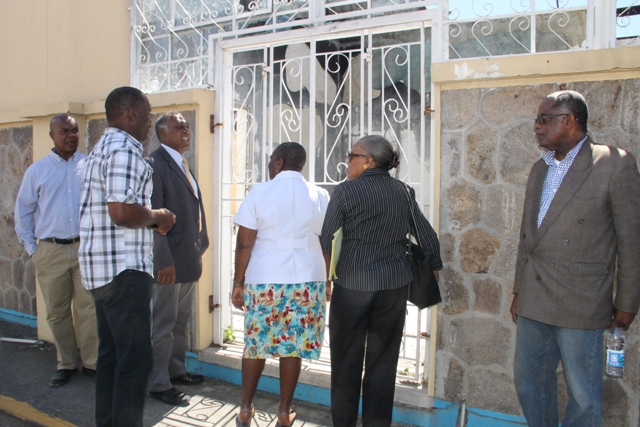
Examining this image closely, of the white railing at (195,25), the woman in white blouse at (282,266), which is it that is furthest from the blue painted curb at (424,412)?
the white railing at (195,25)

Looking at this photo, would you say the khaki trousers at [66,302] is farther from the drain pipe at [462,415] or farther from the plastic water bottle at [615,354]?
the plastic water bottle at [615,354]

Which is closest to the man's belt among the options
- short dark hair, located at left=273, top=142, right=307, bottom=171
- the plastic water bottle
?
short dark hair, located at left=273, top=142, right=307, bottom=171

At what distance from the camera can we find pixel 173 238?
384 centimetres

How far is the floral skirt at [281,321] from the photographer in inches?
131

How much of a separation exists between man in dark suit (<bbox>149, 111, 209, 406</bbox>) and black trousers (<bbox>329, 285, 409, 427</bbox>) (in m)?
1.29

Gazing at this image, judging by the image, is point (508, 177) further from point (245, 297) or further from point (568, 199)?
point (245, 297)

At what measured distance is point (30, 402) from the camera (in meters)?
4.00

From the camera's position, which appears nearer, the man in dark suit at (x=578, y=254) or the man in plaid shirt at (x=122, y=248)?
the man in dark suit at (x=578, y=254)

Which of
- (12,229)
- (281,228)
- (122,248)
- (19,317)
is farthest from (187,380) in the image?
(12,229)

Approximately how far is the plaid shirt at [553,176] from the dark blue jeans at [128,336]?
2133 millimetres

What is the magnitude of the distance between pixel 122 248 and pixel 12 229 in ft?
12.7

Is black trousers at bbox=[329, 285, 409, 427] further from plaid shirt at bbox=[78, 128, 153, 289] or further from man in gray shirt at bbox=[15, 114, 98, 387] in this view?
man in gray shirt at bbox=[15, 114, 98, 387]

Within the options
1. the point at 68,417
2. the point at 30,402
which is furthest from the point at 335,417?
the point at 30,402

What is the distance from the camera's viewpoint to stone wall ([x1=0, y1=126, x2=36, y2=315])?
5797mm
